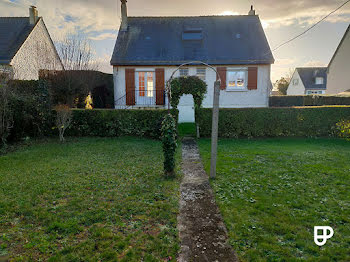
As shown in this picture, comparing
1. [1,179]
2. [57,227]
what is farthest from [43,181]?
[57,227]

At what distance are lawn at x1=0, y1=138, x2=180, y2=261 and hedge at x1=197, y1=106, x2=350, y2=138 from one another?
16.0ft

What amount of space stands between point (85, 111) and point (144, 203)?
301 inches

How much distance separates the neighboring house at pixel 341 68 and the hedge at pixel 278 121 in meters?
13.4

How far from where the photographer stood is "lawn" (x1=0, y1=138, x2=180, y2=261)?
2848 millimetres

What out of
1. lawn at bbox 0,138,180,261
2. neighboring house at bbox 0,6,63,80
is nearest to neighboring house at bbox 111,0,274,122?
neighboring house at bbox 0,6,63,80

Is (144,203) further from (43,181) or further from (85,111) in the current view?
(85,111)

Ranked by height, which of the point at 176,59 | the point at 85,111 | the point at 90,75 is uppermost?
the point at 176,59

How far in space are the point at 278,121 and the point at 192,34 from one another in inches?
355

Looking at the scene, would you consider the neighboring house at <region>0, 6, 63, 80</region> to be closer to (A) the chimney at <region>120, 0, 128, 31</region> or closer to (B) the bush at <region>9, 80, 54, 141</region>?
(A) the chimney at <region>120, 0, 128, 31</region>

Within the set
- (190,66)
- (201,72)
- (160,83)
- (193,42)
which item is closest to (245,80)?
(201,72)

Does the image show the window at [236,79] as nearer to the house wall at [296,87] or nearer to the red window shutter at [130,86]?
the red window shutter at [130,86]

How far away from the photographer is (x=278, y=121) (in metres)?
10.6

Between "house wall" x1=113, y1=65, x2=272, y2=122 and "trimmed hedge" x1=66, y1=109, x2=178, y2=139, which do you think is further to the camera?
"house wall" x1=113, y1=65, x2=272, y2=122

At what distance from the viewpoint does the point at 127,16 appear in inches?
655
